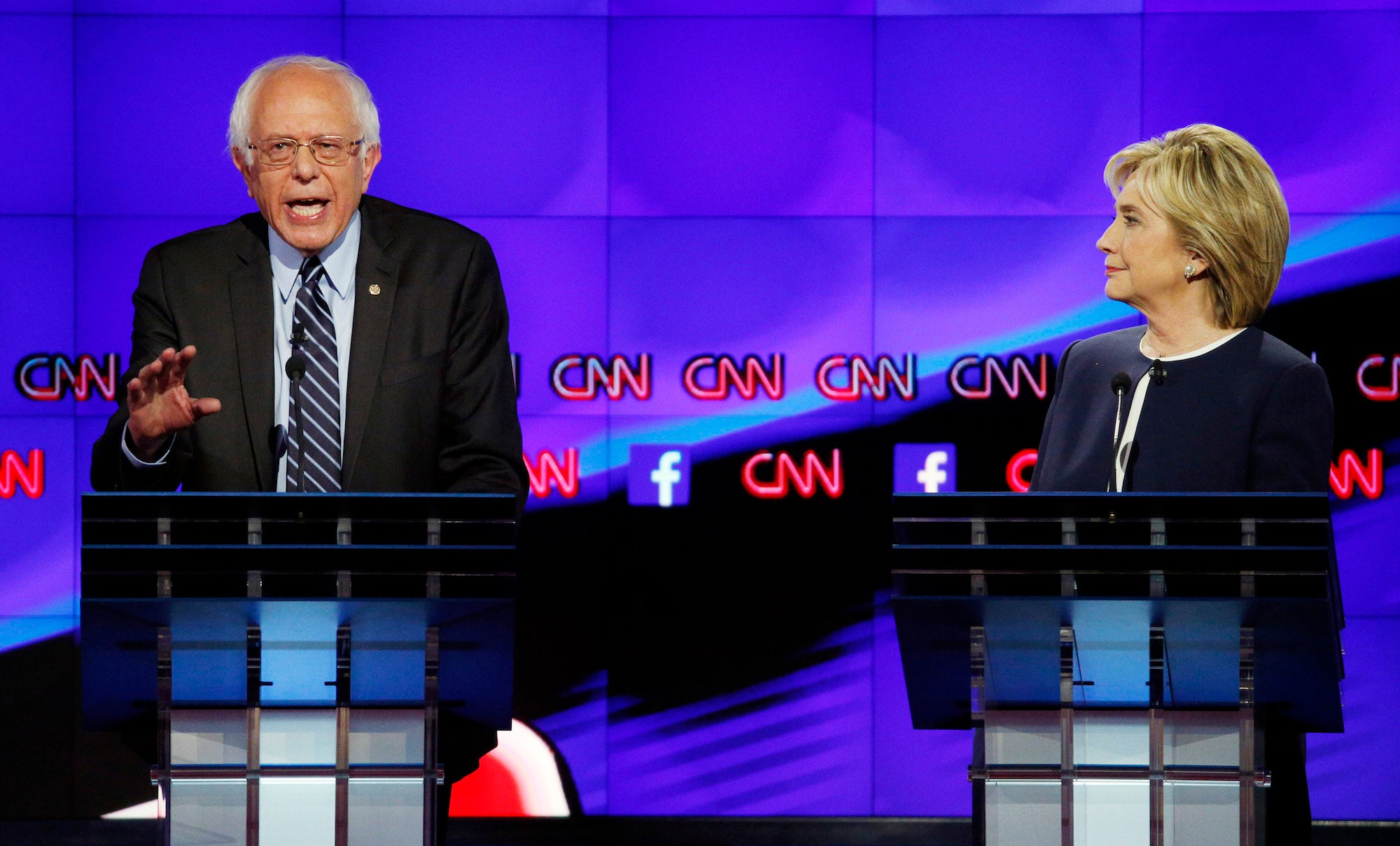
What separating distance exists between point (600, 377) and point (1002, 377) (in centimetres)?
138


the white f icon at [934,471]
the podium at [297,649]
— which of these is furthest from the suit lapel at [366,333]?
the white f icon at [934,471]

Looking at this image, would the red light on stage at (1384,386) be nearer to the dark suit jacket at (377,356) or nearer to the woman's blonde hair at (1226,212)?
the woman's blonde hair at (1226,212)

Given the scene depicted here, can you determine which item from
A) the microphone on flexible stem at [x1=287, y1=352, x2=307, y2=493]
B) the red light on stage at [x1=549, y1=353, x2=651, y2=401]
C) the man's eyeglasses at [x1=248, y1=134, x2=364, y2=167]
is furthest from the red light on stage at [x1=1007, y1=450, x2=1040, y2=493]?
the microphone on flexible stem at [x1=287, y1=352, x2=307, y2=493]

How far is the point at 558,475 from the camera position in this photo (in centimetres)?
536

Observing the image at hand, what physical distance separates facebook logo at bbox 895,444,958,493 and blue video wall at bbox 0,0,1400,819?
10 millimetres

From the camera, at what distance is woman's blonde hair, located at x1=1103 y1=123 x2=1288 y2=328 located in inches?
103

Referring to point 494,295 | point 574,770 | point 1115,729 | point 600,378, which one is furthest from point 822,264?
point 1115,729

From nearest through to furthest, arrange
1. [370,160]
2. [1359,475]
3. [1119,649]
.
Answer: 1. [1119,649]
2. [370,160]
3. [1359,475]

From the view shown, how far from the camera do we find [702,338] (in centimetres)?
538

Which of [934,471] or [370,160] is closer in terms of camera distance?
[370,160]

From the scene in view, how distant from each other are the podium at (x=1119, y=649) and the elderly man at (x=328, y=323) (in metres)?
0.96

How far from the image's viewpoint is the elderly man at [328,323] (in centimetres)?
252

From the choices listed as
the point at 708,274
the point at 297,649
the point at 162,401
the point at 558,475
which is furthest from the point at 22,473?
the point at 297,649

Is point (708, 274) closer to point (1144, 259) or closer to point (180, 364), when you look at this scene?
point (1144, 259)
